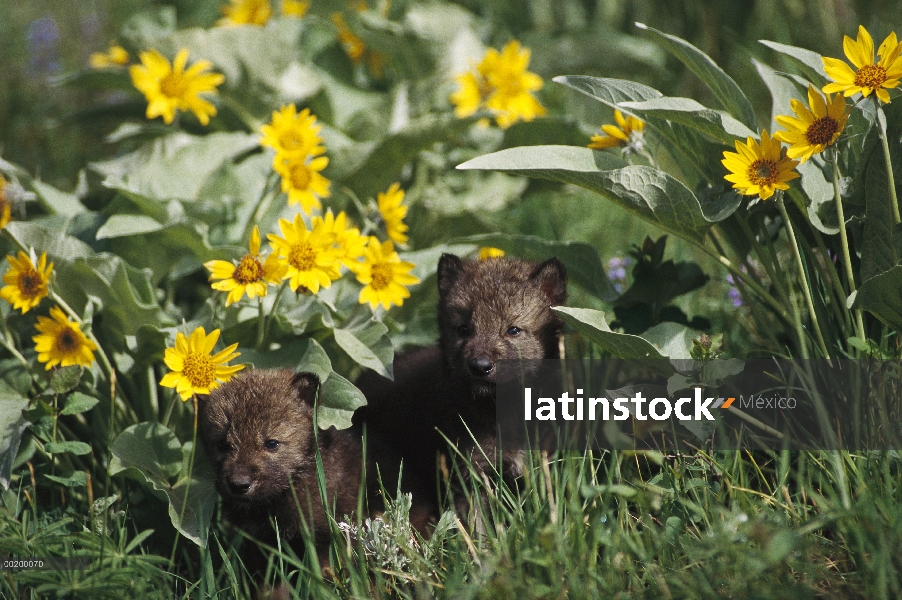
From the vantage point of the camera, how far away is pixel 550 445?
3.34 m

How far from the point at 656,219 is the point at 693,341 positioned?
464mm

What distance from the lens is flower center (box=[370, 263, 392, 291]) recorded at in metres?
3.42

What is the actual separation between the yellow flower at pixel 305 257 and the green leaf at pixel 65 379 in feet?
2.83

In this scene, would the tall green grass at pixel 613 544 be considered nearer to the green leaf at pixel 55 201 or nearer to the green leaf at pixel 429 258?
the green leaf at pixel 429 258

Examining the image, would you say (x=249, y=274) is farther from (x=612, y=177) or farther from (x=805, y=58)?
(x=805, y=58)

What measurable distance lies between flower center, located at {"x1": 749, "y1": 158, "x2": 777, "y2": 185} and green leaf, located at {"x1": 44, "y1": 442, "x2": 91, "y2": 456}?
2.57m

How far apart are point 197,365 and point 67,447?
648 millimetres

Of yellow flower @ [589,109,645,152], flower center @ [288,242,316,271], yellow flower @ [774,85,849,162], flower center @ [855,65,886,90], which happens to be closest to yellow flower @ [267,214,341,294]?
flower center @ [288,242,316,271]

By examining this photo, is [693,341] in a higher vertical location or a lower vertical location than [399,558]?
higher

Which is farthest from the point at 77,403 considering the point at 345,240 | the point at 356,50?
the point at 356,50

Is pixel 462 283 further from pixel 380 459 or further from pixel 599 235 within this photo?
pixel 599 235

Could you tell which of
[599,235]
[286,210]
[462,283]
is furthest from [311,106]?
[462,283]

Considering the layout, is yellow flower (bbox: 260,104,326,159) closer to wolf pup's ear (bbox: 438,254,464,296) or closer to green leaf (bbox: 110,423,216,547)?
wolf pup's ear (bbox: 438,254,464,296)

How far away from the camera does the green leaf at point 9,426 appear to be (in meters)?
3.12
